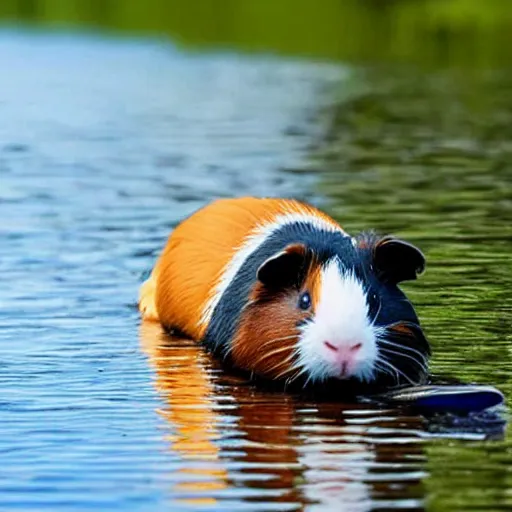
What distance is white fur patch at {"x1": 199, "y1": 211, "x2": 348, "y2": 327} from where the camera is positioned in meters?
9.09

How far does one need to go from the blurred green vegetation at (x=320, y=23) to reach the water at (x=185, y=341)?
42.2ft

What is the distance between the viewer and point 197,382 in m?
8.62

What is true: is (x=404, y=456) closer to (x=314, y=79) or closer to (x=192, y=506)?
(x=192, y=506)

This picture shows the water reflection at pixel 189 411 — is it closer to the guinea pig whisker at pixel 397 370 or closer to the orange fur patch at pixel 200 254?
the orange fur patch at pixel 200 254

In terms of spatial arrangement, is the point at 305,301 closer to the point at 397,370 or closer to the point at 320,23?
the point at 397,370

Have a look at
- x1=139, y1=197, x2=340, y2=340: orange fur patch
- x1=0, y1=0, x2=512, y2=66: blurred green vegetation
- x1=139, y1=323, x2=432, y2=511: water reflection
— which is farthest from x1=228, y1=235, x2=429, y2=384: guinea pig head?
x1=0, y1=0, x2=512, y2=66: blurred green vegetation

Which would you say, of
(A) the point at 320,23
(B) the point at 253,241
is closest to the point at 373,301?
(B) the point at 253,241

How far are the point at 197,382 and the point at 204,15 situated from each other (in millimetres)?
46736

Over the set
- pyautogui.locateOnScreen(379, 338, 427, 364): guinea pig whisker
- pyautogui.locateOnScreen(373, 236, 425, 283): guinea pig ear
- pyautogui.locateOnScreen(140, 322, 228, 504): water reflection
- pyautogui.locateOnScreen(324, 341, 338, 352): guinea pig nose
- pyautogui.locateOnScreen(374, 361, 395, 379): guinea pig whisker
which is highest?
pyautogui.locateOnScreen(373, 236, 425, 283): guinea pig ear

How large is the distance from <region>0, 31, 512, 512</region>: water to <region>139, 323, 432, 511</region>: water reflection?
0.05 ft

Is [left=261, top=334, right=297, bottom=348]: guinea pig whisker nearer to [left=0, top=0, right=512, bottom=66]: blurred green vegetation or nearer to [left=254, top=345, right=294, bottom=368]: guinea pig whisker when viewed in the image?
[left=254, top=345, right=294, bottom=368]: guinea pig whisker

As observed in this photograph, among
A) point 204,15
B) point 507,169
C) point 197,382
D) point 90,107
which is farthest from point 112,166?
point 204,15

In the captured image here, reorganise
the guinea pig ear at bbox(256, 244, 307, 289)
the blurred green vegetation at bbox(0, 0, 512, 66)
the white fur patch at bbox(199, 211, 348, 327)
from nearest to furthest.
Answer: the guinea pig ear at bbox(256, 244, 307, 289) < the white fur patch at bbox(199, 211, 348, 327) < the blurred green vegetation at bbox(0, 0, 512, 66)

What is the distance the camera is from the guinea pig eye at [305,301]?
26.6ft
